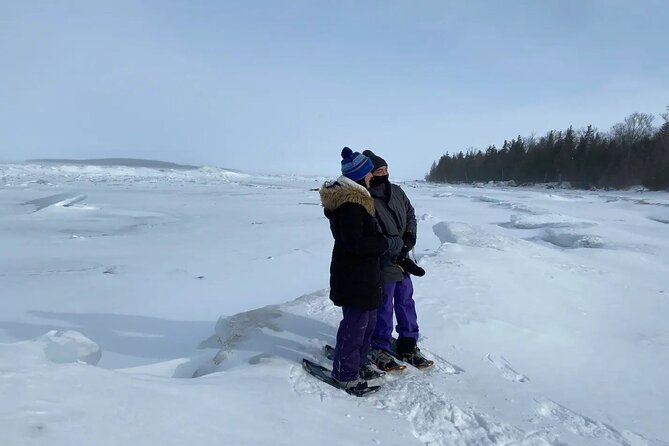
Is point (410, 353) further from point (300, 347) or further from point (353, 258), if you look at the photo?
point (353, 258)

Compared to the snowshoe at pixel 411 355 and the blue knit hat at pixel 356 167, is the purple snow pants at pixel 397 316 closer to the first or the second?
the snowshoe at pixel 411 355

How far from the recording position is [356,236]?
2.65 m

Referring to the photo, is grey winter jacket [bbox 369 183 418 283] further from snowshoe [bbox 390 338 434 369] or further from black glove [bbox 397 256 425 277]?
snowshoe [bbox 390 338 434 369]

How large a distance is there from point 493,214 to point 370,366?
51.4ft

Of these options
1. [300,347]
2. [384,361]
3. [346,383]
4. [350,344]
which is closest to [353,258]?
[350,344]

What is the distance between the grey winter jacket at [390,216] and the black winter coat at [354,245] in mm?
377

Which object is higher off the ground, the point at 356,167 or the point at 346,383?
the point at 356,167

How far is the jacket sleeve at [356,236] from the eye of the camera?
2.65 m

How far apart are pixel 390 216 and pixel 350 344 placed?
3.42 ft

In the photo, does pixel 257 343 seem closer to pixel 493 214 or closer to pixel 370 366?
pixel 370 366

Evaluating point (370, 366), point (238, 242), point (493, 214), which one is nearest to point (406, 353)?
point (370, 366)

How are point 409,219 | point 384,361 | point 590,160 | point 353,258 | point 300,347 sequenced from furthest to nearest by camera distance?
point 590,160 < point 409,219 < point 300,347 < point 384,361 < point 353,258

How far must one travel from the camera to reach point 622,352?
3889 mm

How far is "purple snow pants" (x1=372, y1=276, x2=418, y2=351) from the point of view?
3332mm
